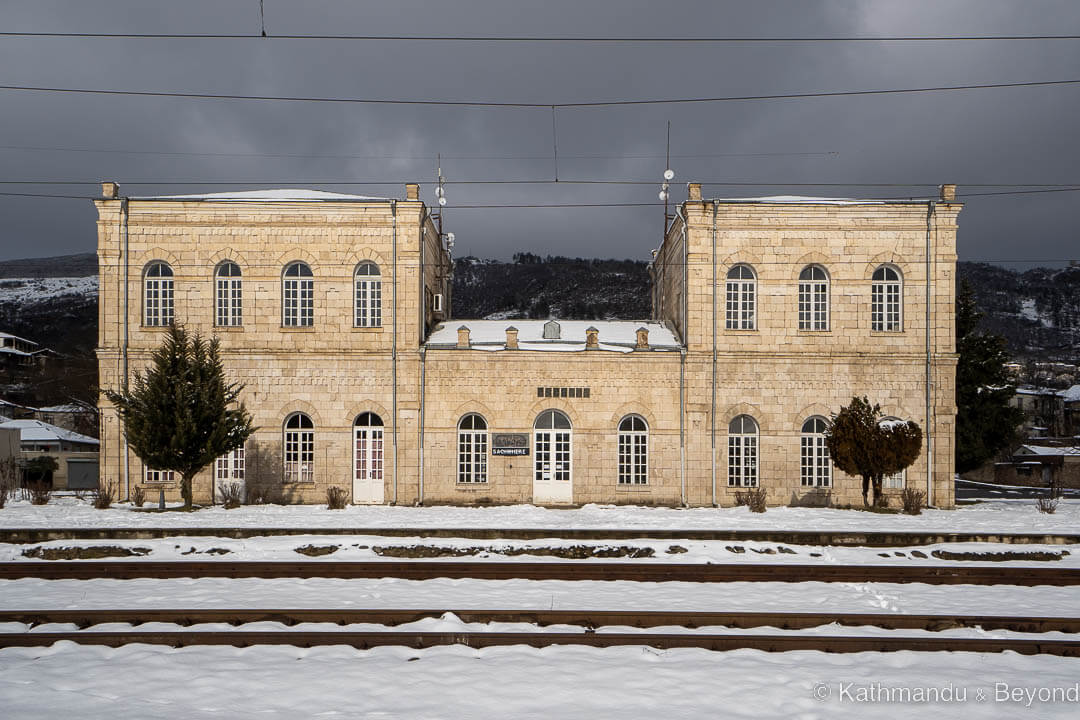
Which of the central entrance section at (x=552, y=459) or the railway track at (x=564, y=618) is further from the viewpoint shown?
the central entrance section at (x=552, y=459)

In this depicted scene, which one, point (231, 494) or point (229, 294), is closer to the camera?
point (231, 494)

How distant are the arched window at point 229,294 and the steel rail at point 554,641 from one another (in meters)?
16.1

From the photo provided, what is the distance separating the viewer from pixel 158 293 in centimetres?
2436

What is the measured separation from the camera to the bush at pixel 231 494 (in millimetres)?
22062

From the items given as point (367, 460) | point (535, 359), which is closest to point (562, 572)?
point (535, 359)

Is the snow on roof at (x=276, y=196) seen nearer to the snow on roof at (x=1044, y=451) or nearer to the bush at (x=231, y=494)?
the bush at (x=231, y=494)

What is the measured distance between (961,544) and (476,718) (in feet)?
42.9

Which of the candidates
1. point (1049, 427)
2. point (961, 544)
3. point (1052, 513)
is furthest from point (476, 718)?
point (1049, 427)

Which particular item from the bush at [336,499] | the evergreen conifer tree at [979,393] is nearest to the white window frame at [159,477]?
the bush at [336,499]

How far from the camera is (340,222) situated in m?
24.3

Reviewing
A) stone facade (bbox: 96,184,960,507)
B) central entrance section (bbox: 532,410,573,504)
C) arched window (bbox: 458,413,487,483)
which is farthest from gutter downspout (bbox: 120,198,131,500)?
central entrance section (bbox: 532,410,573,504)

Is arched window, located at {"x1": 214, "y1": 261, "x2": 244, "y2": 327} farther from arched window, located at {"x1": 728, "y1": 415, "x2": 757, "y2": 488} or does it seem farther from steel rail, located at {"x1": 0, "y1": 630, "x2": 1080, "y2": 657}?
steel rail, located at {"x1": 0, "y1": 630, "x2": 1080, "y2": 657}

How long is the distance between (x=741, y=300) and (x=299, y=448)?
14.7m

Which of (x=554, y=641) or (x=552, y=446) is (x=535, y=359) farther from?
(x=554, y=641)
